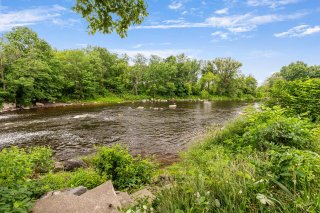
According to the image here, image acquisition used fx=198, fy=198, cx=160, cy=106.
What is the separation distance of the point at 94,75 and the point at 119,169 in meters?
42.9

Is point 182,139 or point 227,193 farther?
point 182,139

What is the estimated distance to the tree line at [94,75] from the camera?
101ft

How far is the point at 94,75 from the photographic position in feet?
150

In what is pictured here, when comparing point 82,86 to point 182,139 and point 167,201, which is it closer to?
point 182,139

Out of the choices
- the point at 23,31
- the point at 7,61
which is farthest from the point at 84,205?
the point at 23,31

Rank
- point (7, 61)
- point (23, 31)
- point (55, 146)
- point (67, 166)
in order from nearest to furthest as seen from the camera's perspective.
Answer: point (67, 166)
point (55, 146)
point (7, 61)
point (23, 31)

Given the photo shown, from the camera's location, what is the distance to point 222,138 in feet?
28.8

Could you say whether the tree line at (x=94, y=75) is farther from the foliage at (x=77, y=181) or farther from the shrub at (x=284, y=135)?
the shrub at (x=284, y=135)

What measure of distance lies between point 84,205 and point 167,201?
8.13ft

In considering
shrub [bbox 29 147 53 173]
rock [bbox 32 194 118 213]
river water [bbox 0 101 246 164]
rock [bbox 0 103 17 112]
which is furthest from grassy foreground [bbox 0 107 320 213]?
rock [bbox 0 103 17 112]

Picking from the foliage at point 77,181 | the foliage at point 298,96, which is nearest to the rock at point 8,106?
the foliage at point 77,181

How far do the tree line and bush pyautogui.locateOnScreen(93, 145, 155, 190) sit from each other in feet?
95.6

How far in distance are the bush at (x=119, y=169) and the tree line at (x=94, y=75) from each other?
29.1 meters

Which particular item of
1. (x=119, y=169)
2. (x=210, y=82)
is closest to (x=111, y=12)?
(x=119, y=169)
